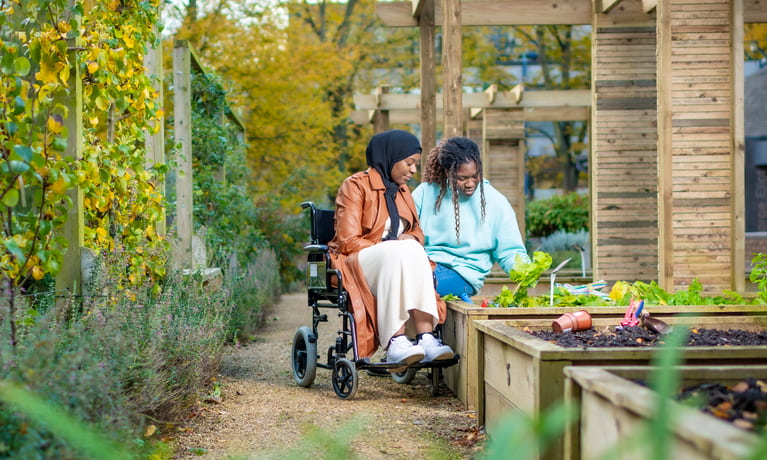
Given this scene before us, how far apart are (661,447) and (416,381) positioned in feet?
13.3

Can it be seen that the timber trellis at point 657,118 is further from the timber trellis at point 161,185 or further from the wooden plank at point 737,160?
the timber trellis at point 161,185

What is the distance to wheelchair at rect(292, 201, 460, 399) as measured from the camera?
3.93 metres

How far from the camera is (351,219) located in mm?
4207

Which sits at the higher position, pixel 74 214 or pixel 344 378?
pixel 74 214

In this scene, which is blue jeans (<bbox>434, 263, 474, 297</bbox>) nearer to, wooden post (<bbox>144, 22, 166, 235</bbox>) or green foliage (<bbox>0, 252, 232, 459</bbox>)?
green foliage (<bbox>0, 252, 232, 459</bbox>)

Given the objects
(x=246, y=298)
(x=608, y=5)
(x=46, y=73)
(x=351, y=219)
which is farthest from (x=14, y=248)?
(x=608, y=5)

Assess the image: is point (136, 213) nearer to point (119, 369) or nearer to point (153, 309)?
point (153, 309)

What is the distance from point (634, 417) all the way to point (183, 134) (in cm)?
505

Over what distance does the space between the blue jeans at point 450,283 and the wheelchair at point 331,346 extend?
324mm

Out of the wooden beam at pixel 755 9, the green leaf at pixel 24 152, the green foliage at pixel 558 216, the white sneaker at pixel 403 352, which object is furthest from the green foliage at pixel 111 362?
the green foliage at pixel 558 216

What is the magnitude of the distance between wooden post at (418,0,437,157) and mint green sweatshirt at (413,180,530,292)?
99.2 inches

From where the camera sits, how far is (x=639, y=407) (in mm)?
1563

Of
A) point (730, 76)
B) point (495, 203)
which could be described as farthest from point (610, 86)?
point (495, 203)

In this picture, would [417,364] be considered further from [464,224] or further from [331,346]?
[464,224]
